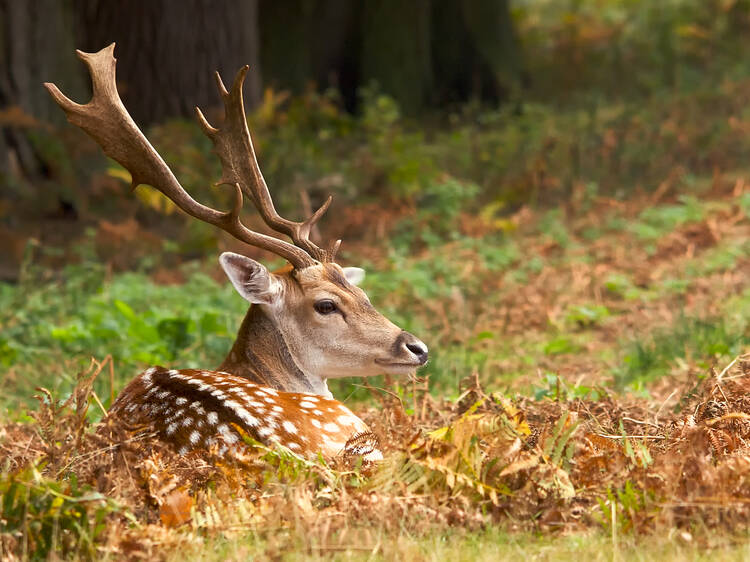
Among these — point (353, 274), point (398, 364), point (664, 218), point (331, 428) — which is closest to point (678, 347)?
point (353, 274)

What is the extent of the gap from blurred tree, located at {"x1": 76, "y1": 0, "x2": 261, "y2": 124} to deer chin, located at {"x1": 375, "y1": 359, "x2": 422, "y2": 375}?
778 centimetres

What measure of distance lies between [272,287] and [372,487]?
1.59 metres

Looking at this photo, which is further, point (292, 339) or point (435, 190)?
point (435, 190)

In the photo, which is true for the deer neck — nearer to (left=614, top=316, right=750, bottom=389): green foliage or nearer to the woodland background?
the woodland background

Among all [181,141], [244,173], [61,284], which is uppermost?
Answer: [244,173]

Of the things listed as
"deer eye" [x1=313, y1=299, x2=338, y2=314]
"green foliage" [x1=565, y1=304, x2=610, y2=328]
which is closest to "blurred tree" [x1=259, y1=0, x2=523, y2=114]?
"green foliage" [x1=565, y1=304, x2=610, y2=328]

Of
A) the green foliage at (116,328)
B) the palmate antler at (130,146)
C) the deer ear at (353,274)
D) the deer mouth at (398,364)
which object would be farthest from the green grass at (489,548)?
the green foliage at (116,328)

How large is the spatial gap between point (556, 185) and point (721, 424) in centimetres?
721

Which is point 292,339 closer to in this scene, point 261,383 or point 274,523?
point 261,383

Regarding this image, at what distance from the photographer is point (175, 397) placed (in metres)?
4.25

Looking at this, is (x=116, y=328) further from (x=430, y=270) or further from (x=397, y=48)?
(x=397, y=48)

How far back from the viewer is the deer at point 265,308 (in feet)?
14.7

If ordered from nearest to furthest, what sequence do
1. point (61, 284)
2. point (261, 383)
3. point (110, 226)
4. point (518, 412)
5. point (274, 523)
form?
1. point (274, 523)
2. point (518, 412)
3. point (261, 383)
4. point (61, 284)
5. point (110, 226)

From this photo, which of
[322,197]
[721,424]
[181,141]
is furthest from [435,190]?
[721,424]
